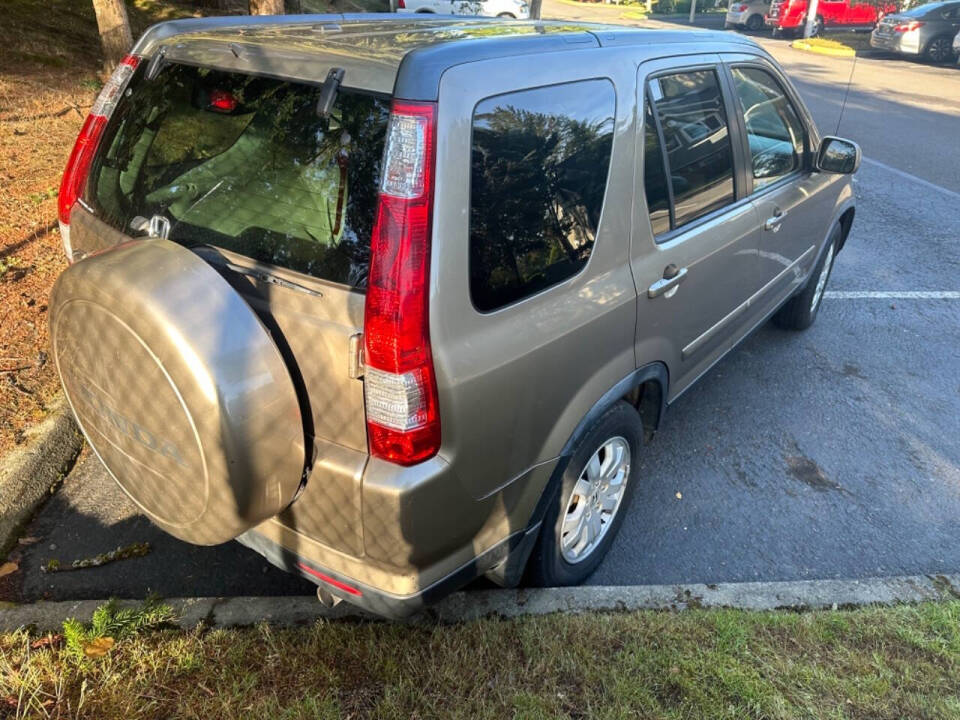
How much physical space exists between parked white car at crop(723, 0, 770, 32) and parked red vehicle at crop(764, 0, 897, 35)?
0.86 m

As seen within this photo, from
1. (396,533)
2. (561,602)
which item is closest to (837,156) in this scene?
(561,602)

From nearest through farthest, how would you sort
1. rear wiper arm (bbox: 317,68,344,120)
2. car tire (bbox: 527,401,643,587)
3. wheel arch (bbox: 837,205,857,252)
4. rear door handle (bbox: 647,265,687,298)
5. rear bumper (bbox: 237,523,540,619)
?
rear wiper arm (bbox: 317,68,344,120)
rear bumper (bbox: 237,523,540,619)
car tire (bbox: 527,401,643,587)
rear door handle (bbox: 647,265,687,298)
wheel arch (bbox: 837,205,857,252)

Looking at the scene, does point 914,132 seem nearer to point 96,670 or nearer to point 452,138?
point 452,138

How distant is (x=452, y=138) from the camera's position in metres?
1.78

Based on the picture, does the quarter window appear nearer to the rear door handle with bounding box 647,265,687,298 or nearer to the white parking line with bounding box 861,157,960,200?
the rear door handle with bounding box 647,265,687,298

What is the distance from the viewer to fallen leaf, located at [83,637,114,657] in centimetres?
221

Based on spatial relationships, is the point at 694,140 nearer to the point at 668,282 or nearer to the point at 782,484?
the point at 668,282

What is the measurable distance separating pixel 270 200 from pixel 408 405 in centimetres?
76

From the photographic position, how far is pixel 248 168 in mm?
2154

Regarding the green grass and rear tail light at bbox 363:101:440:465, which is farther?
the green grass

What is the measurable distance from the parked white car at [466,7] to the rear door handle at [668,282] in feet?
45.7

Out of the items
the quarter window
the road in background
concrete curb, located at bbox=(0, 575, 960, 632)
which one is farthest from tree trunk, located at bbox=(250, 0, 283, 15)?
concrete curb, located at bbox=(0, 575, 960, 632)

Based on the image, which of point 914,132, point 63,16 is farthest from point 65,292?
point 914,132

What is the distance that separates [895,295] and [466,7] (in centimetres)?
1332
